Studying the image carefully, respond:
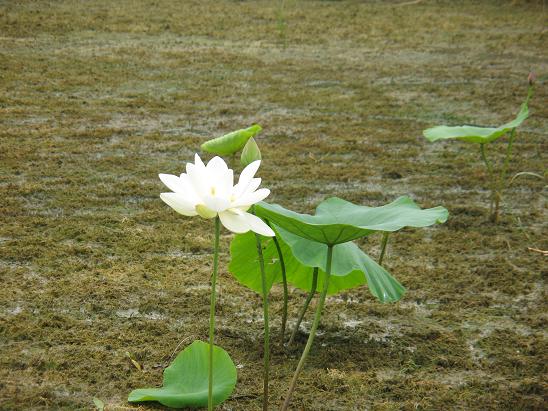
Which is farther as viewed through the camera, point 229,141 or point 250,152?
point 229,141

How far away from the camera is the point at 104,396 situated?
1.50 metres

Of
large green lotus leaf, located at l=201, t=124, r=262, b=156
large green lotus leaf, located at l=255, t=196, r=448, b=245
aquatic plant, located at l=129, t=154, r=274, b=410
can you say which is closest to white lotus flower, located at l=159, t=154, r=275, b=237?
aquatic plant, located at l=129, t=154, r=274, b=410

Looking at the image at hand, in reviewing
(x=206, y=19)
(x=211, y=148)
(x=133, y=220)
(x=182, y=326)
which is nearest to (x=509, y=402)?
(x=182, y=326)

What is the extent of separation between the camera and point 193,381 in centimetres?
142

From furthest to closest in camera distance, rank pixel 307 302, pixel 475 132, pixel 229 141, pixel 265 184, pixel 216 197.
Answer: pixel 265 184 → pixel 475 132 → pixel 229 141 → pixel 307 302 → pixel 216 197

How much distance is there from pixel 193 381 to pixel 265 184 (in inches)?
50.7

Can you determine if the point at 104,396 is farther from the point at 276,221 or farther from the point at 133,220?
the point at 133,220

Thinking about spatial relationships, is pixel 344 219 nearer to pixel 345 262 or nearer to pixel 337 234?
pixel 345 262

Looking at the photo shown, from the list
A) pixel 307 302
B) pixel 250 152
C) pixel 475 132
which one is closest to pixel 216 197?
pixel 250 152

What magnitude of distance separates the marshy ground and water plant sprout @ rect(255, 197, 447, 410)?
0.91 ft

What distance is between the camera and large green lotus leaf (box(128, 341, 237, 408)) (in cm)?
137

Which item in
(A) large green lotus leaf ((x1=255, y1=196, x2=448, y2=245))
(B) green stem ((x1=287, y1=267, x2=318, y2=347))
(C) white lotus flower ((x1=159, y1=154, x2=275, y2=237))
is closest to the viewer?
(C) white lotus flower ((x1=159, y1=154, x2=275, y2=237))

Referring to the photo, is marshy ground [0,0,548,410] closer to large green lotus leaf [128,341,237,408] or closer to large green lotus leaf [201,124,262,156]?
large green lotus leaf [128,341,237,408]

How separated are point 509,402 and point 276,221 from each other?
1.95 feet
